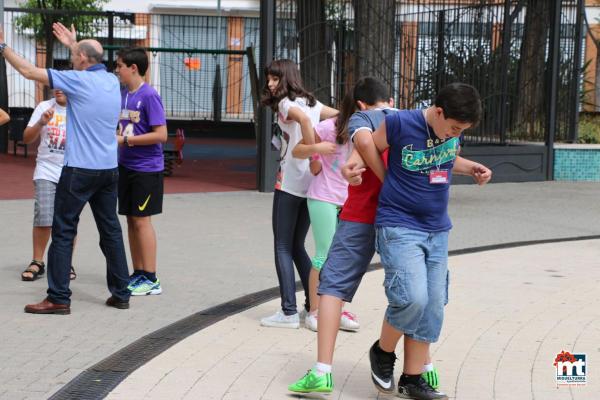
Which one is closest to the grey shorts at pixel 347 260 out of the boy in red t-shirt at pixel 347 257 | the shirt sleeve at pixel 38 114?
the boy in red t-shirt at pixel 347 257

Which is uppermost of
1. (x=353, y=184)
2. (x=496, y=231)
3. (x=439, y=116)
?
(x=439, y=116)

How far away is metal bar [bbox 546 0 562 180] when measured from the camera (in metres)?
16.5

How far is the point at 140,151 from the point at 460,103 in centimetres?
320

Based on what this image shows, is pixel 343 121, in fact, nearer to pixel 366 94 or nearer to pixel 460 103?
pixel 366 94

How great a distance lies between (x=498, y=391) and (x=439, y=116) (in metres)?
1.48

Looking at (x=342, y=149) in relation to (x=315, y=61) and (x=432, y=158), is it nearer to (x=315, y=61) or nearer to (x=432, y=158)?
(x=432, y=158)

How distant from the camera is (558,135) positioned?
57.0ft

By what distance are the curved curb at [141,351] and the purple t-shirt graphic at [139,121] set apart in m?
1.13

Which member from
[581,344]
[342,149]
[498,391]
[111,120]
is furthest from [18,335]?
[581,344]

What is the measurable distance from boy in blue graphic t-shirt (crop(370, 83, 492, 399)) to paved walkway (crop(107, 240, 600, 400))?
573mm

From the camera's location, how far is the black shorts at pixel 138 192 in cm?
747

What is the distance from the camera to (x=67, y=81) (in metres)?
6.70

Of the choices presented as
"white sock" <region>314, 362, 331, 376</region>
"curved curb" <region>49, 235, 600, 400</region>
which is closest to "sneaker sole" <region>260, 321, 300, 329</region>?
"curved curb" <region>49, 235, 600, 400</region>

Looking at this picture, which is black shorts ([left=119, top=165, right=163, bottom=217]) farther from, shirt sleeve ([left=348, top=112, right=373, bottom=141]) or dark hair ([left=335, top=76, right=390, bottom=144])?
shirt sleeve ([left=348, top=112, right=373, bottom=141])
